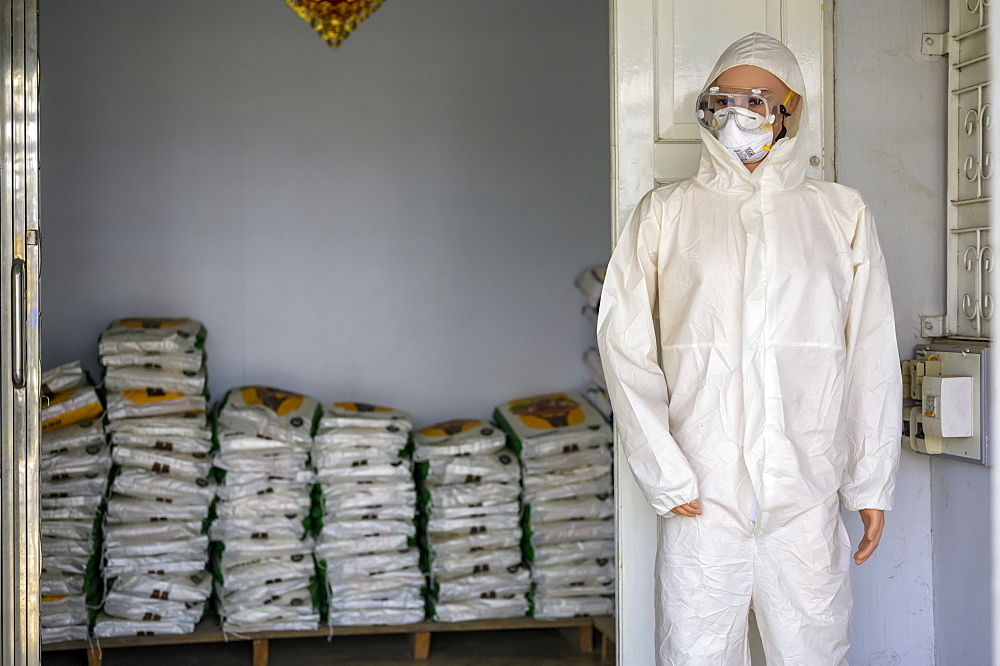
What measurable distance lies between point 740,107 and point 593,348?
2.29m

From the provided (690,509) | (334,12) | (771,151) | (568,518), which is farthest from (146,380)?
(771,151)

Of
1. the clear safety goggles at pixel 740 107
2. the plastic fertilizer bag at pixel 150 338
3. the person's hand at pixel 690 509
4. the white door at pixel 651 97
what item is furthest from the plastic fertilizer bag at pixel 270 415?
the clear safety goggles at pixel 740 107

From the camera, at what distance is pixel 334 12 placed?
2.97m

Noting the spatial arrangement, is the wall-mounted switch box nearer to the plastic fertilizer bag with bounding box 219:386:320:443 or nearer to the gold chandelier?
the gold chandelier

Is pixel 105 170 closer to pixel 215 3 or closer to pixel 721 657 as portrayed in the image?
pixel 215 3

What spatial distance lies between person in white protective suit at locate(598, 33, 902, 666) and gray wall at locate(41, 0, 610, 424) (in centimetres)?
216

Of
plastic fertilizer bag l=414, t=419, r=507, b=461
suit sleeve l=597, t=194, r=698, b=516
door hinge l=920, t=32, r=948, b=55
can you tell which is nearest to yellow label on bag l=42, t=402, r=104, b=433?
plastic fertilizer bag l=414, t=419, r=507, b=461

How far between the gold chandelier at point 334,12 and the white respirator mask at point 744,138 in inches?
56.5

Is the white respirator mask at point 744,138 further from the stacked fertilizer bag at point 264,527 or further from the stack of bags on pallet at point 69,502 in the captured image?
the stack of bags on pallet at point 69,502

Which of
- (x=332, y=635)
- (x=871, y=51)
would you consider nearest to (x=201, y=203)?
(x=332, y=635)

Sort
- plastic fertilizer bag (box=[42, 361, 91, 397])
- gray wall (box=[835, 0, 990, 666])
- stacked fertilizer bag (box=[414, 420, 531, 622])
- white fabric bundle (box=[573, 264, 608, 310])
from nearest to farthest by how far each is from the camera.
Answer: gray wall (box=[835, 0, 990, 666]) → plastic fertilizer bag (box=[42, 361, 91, 397]) → stacked fertilizer bag (box=[414, 420, 531, 622]) → white fabric bundle (box=[573, 264, 608, 310])

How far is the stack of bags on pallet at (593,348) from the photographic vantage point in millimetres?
3951

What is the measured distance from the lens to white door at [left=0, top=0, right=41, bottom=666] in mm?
2184

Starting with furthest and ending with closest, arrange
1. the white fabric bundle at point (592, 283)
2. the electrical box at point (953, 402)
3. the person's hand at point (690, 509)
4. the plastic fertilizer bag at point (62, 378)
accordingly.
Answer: the white fabric bundle at point (592, 283)
the plastic fertilizer bag at point (62, 378)
the electrical box at point (953, 402)
the person's hand at point (690, 509)
